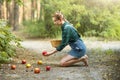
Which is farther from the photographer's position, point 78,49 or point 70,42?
point 70,42

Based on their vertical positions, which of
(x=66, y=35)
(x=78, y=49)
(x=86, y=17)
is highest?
(x=66, y=35)

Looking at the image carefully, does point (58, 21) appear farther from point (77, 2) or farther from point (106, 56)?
point (77, 2)

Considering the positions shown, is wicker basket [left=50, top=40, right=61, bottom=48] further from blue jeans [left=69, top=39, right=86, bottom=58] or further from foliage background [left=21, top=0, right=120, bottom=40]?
foliage background [left=21, top=0, right=120, bottom=40]

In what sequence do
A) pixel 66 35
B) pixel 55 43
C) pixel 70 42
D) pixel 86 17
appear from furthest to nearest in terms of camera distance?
pixel 86 17, pixel 70 42, pixel 55 43, pixel 66 35

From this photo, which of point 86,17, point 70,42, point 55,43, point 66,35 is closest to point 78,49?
point 70,42

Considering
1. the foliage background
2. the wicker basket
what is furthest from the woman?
the foliage background

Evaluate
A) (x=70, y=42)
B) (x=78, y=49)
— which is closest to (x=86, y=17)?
(x=70, y=42)

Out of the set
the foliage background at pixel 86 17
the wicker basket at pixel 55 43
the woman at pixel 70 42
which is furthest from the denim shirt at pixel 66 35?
the foliage background at pixel 86 17

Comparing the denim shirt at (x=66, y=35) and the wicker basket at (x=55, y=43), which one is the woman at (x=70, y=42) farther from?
the wicker basket at (x=55, y=43)

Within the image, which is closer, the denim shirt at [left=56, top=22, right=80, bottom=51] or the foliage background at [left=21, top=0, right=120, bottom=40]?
the denim shirt at [left=56, top=22, right=80, bottom=51]

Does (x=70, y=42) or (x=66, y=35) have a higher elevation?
(x=66, y=35)

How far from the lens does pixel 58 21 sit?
9.76 m

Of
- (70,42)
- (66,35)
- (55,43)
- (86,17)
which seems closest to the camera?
(66,35)

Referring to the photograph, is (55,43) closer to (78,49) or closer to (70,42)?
(70,42)
